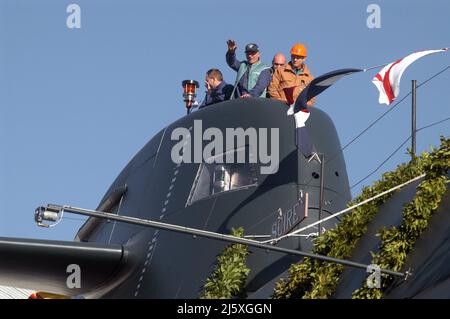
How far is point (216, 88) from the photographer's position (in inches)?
661

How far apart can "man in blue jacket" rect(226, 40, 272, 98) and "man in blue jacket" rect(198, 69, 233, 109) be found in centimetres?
42

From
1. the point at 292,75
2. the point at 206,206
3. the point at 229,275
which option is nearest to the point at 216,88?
the point at 292,75

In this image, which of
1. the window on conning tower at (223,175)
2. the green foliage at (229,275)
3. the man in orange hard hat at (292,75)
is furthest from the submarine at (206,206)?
the man in orange hard hat at (292,75)

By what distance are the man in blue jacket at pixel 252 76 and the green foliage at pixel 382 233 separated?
4348 mm

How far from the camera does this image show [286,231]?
42.1 ft

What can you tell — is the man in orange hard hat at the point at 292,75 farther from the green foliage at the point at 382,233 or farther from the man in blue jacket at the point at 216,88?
the green foliage at the point at 382,233

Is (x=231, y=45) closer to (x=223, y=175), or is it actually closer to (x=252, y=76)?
(x=252, y=76)

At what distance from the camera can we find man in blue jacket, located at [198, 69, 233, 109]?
16.7m

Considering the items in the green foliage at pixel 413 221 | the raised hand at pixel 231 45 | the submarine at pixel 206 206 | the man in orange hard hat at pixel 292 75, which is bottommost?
the green foliage at pixel 413 221

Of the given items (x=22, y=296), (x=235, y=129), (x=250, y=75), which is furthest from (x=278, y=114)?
(x=22, y=296)

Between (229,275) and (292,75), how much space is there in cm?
404

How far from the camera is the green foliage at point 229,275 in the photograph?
12539 mm

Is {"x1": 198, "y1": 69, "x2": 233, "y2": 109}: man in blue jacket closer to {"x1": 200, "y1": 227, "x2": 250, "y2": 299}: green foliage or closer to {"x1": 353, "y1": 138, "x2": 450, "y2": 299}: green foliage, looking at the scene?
{"x1": 200, "y1": 227, "x2": 250, "y2": 299}: green foliage

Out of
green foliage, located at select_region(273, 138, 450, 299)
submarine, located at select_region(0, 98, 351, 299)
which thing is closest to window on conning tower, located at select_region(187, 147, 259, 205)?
submarine, located at select_region(0, 98, 351, 299)
